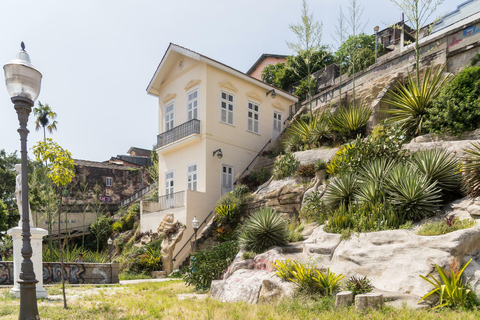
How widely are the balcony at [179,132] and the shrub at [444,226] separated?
14632 mm

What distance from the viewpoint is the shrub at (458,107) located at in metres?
12.1

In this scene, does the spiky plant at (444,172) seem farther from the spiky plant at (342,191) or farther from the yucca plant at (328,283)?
the yucca plant at (328,283)

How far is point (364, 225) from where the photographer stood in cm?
886

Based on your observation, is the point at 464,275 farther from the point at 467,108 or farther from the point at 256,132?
the point at 256,132

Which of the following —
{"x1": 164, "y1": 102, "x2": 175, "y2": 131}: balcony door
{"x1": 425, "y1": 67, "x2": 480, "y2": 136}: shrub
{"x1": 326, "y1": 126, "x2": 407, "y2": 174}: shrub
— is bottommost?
{"x1": 326, "y1": 126, "x2": 407, "y2": 174}: shrub

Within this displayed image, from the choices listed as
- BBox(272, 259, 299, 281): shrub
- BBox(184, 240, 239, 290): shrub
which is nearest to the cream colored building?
BBox(184, 240, 239, 290): shrub

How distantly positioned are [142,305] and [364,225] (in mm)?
5564

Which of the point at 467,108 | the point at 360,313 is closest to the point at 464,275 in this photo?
the point at 360,313

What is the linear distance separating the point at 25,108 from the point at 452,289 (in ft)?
25.9

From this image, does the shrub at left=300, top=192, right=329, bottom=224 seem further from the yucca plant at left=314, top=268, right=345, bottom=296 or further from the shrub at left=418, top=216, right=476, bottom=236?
the yucca plant at left=314, top=268, right=345, bottom=296

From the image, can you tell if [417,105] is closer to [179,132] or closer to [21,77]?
[21,77]

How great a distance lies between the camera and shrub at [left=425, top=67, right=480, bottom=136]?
1209cm

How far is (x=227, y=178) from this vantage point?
2128 cm

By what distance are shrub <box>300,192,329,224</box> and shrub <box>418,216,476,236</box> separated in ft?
12.2
